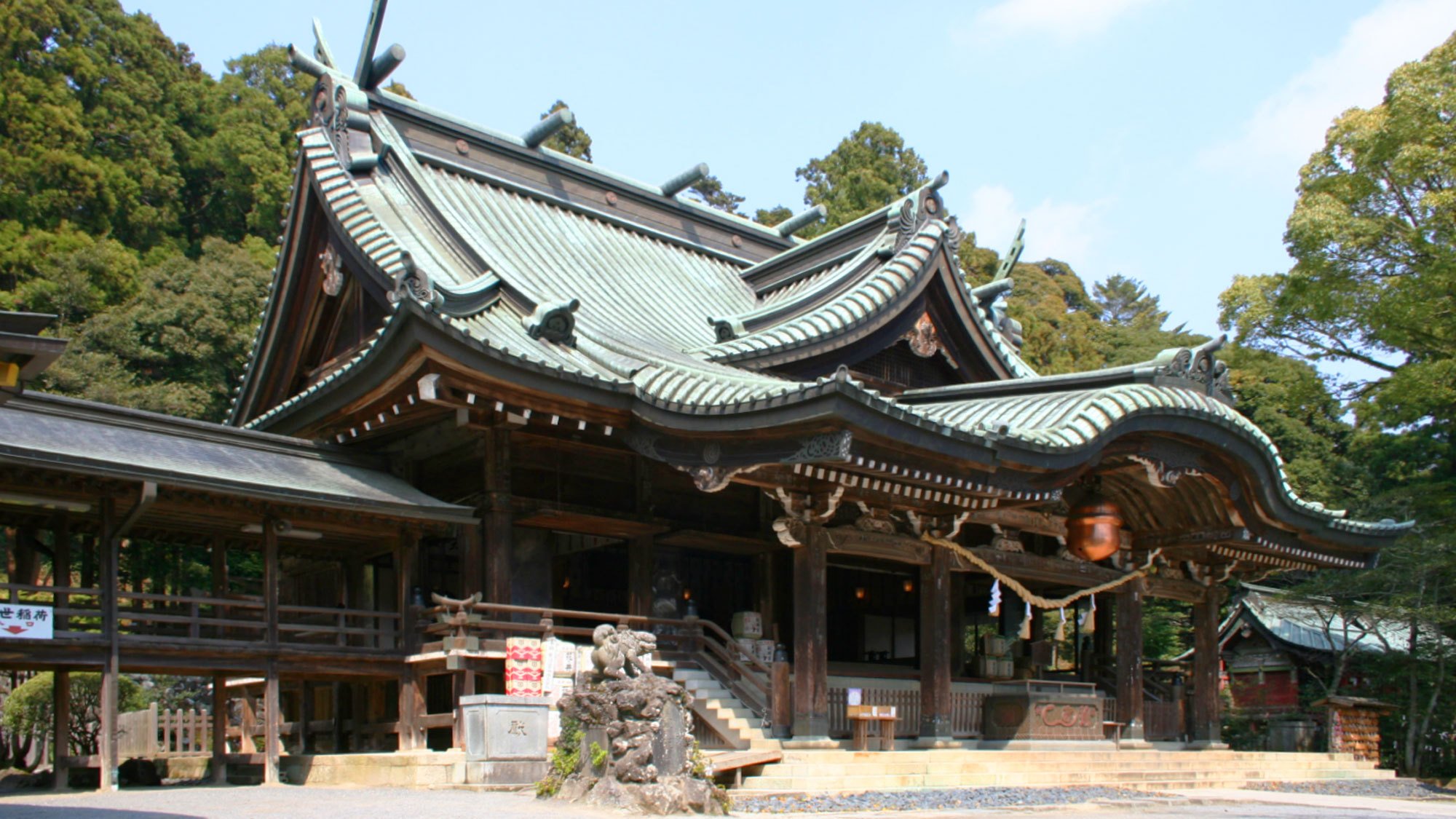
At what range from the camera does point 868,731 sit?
606 inches

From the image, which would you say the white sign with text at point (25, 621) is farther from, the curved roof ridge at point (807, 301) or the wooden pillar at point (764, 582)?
the curved roof ridge at point (807, 301)

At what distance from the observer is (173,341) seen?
109 ft

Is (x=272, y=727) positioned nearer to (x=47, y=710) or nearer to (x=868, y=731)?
(x=868, y=731)

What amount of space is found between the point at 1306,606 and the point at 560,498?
60.0 ft

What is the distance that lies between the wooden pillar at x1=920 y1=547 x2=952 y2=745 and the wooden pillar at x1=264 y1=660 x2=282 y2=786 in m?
7.87

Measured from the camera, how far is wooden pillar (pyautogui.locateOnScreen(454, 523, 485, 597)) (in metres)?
15.2

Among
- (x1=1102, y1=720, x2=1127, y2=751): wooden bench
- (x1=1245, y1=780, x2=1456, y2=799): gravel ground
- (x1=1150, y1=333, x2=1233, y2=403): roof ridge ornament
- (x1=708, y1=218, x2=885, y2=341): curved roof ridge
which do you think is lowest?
(x1=1245, y1=780, x2=1456, y2=799): gravel ground

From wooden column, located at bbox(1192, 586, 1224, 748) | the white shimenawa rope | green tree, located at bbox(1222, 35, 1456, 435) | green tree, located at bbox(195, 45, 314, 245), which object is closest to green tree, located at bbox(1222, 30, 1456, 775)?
green tree, located at bbox(1222, 35, 1456, 435)

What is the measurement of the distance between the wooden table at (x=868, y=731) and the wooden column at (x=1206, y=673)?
26.5 ft

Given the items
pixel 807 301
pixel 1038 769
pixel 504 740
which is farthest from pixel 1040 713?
pixel 504 740

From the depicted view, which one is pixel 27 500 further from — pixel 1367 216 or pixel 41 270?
pixel 1367 216

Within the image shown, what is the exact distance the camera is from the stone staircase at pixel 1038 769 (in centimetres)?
1295

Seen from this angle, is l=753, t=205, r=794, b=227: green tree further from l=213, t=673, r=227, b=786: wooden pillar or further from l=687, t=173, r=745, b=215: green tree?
l=213, t=673, r=227, b=786: wooden pillar

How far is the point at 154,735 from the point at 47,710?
5.42 feet
